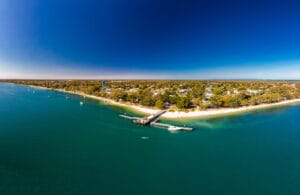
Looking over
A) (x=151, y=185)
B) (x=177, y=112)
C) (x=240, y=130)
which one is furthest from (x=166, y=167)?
(x=177, y=112)

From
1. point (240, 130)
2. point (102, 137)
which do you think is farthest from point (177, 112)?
point (102, 137)

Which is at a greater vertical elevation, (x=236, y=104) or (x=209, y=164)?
(x=236, y=104)

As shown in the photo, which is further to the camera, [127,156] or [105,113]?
[105,113]

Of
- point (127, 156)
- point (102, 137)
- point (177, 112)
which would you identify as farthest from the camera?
point (177, 112)

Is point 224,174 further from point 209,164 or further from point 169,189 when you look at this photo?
point 169,189

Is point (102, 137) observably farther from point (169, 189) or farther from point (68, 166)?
point (169, 189)

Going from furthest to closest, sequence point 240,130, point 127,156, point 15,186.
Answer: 1. point 240,130
2. point 127,156
3. point 15,186
